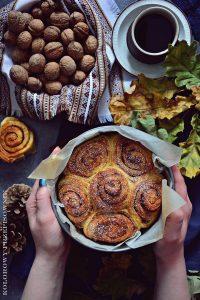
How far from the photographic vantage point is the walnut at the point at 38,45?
42.9 inches

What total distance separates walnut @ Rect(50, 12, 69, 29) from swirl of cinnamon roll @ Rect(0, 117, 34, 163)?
22cm

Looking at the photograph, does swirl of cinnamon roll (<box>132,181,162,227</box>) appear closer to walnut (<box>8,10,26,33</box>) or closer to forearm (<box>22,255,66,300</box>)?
forearm (<box>22,255,66,300</box>)

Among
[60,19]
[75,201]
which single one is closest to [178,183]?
[75,201]

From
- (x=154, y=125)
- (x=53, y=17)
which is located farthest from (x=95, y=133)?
(x=53, y=17)

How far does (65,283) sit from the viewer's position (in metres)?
1.15

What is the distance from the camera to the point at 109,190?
926mm

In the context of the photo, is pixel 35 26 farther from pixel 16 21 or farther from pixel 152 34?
pixel 152 34

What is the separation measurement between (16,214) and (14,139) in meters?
0.16

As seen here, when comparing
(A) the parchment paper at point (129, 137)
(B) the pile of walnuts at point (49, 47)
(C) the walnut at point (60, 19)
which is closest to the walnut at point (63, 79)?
(B) the pile of walnuts at point (49, 47)

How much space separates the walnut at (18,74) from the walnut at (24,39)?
44mm

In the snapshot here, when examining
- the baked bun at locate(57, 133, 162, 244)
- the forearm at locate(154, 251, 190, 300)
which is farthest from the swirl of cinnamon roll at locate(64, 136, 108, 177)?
the forearm at locate(154, 251, 190, 300)

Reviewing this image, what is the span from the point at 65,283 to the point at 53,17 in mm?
560

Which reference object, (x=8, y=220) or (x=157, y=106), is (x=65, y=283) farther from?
(x=157, y=106)

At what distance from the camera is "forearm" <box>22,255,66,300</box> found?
3.32 ft
